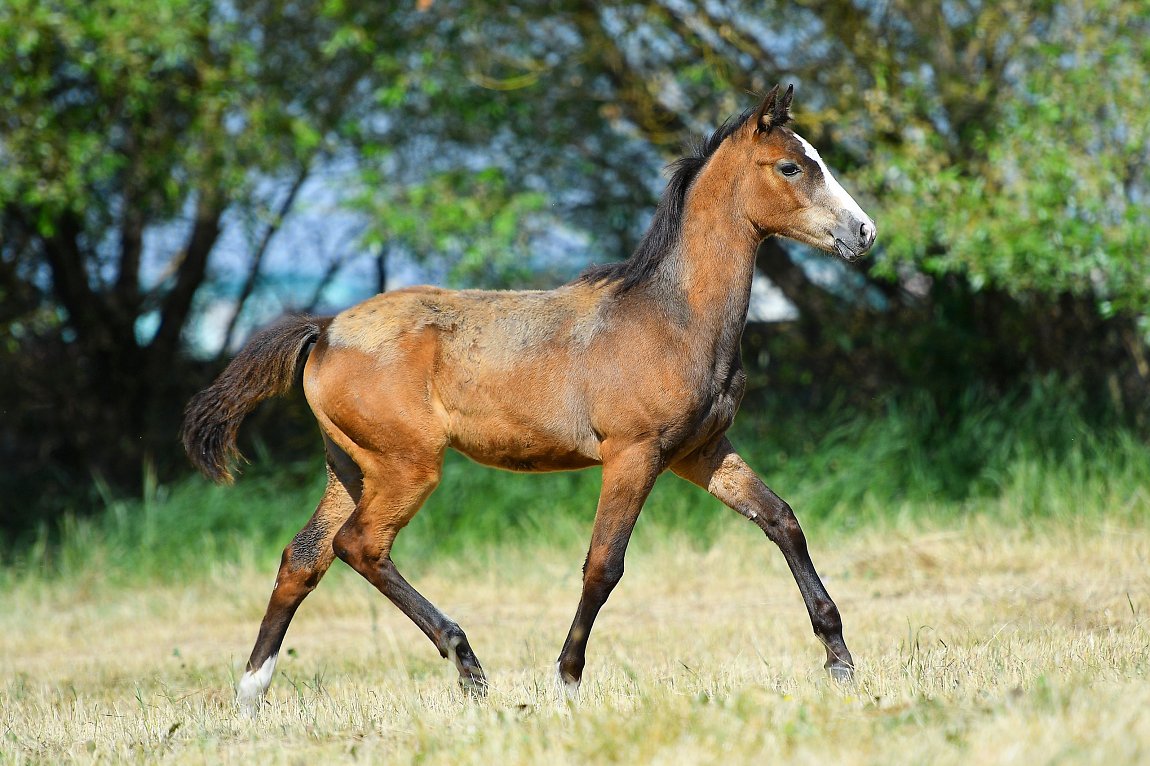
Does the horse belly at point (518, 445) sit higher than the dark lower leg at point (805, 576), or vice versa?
the horse belly at point (518, 445)

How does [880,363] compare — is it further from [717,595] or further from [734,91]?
[717,595]

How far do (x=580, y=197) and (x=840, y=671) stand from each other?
8058 mm

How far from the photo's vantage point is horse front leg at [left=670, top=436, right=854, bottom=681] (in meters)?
5.39

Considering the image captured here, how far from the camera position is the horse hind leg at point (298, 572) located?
564cm

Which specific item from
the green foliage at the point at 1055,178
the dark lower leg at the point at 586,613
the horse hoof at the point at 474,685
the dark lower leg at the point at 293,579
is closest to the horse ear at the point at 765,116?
the dark lower leg at the point at 586,613

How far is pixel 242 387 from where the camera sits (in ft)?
19.3

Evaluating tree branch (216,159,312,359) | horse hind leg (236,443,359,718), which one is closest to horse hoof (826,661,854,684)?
horse hind leg (236,443,359,718)

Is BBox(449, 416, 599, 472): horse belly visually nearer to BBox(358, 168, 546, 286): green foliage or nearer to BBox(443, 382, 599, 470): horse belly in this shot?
BBox(443, 382, 599, 470): horse belly

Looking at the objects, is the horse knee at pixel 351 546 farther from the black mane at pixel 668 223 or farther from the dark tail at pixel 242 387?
the black mane at pixel 668 223

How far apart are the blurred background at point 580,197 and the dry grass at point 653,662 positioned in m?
1.55

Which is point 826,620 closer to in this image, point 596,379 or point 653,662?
point 653,662

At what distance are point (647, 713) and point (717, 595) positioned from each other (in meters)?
4.72

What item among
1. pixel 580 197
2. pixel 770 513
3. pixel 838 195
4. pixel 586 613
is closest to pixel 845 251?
pixel 838 195

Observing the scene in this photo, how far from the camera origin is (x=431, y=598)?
930cm
